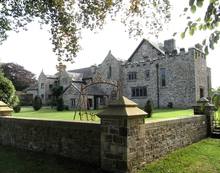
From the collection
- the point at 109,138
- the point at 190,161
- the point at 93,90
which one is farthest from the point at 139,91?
the point at 109,138

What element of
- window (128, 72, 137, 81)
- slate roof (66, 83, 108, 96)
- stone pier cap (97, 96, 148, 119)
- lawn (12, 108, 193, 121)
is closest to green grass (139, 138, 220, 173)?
stone pier cap (97, 96, 148, 119)

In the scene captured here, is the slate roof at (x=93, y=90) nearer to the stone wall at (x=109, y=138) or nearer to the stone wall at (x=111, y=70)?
the stone wall at (x=111, y=70)

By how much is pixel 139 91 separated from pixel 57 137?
73.7 ft

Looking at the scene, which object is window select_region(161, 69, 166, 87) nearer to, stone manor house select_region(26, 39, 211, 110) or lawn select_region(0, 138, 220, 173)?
stone manor house select_region(26, 39, 211, 110)

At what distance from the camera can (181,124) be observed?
7.64 metres

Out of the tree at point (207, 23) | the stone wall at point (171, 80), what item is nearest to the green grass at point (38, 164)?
the tree at point (207, 23)

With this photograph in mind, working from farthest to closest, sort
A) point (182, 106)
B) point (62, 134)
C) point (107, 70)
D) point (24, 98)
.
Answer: point (24, 98) < point (107, 70) < point (182, 106) < point (62, 134)

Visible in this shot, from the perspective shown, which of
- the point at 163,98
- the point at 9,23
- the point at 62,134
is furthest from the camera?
the point at 163,98

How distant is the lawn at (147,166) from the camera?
544 cm

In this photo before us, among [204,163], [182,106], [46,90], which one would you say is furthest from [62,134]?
[46,90]

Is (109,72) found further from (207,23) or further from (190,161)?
(207,23)

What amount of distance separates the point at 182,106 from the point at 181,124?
17367 mm

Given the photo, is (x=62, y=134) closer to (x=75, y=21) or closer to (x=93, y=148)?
(x=93, y=148)

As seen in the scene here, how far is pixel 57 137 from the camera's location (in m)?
6.80
